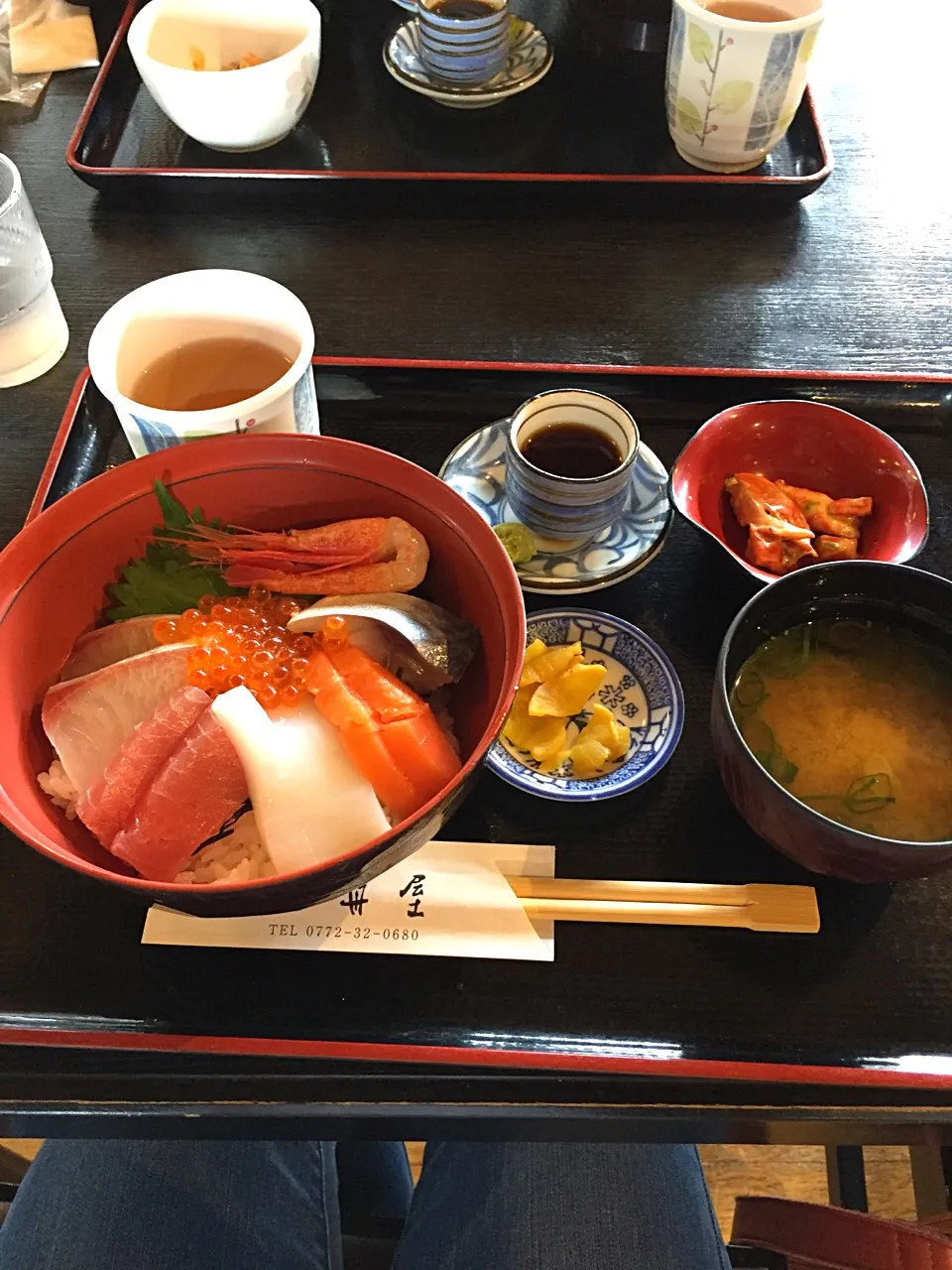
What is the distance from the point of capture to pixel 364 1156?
142 cm

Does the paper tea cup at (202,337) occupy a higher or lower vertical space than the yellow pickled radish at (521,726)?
higher

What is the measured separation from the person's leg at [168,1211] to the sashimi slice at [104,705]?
615 millimetres

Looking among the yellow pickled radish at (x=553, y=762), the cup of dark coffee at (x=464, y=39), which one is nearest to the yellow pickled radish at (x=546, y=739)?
the yellow pickled radish at (x=553, y=762)

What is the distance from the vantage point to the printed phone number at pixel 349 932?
2.76 feet

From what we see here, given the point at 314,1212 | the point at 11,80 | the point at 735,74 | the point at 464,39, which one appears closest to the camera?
the point at 314,1212

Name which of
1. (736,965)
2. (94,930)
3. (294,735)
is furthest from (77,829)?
(736,965)

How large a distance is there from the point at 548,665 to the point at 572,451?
297 mm

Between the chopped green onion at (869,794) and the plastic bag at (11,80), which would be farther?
the plastic bag at (11,80)

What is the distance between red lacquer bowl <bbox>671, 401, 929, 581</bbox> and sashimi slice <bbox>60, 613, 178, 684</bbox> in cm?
57

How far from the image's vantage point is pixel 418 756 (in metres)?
0.83

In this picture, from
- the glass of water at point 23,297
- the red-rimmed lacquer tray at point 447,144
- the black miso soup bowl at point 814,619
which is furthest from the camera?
the red-rimmed lacquer tray at point 447,144

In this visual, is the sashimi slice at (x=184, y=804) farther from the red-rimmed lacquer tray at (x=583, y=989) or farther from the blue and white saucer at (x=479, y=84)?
the blue and white saucer at (x=479, y=84)

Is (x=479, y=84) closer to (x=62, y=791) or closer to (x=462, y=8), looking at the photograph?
(x=462, y=8)

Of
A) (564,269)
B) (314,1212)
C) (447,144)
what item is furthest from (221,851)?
(447,144)
